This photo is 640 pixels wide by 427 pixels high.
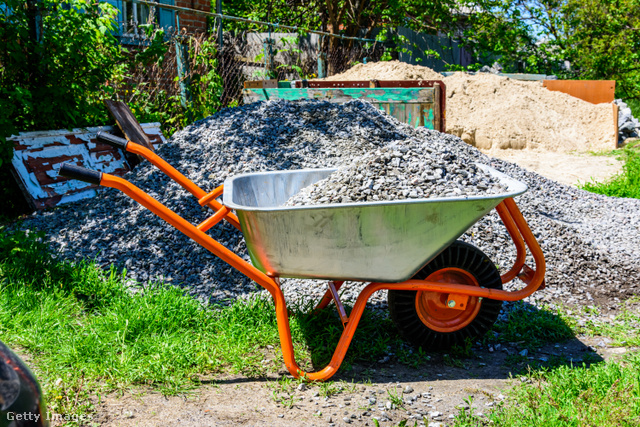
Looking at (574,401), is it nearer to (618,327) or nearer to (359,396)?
(359,396)

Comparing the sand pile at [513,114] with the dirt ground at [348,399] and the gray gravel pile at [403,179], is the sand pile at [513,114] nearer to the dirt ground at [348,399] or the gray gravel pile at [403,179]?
the gray gravel pile at [403,179]

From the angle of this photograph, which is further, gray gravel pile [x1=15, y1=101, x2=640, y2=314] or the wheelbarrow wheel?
gray gravel pile [x1=15, y1=101, x2=640, y2=314]

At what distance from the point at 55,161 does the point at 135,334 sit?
2.90 meters

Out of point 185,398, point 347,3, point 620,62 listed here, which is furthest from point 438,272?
point 620,62

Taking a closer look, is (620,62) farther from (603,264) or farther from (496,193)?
(496,193)

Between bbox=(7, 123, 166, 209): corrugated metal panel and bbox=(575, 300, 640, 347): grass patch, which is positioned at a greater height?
bbox=(7, 123, 166, 209): corrugated metal panel

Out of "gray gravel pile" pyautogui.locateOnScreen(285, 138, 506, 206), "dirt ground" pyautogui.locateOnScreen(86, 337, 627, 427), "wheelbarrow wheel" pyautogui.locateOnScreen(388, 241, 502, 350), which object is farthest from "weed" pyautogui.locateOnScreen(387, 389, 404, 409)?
"gray gravel pile" pyautogui.locateOnScreen(285, 138, 506, 206)

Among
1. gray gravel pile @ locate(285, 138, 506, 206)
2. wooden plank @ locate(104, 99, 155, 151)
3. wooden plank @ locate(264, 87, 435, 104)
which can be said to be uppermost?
wooden plank @ locate(264, 87, 435, 104)

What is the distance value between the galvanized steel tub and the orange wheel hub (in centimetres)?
36

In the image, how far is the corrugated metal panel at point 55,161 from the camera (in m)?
4.79

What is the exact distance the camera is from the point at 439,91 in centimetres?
608

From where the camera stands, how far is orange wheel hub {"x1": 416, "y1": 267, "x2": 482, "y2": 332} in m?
2.75

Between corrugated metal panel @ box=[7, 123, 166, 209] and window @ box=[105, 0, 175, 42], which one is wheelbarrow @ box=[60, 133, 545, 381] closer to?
corrugated metal panel @ box=[7, 123, 166, 209]

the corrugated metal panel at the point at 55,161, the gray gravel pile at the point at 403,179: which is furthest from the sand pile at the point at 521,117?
the gray gravel pile at the point at 403,179
